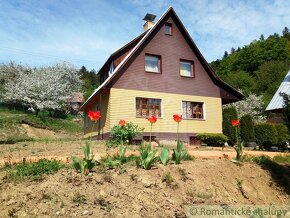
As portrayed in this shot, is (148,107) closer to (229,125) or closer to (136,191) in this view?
(229,125)

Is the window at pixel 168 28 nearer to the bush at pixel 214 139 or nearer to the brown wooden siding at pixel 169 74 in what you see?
the brown wooden siding at pixel 169 74

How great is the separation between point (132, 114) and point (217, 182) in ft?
46.6

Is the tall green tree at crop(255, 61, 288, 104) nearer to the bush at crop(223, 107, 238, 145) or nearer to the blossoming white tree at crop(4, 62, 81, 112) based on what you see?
the blossoming white tree at crop(4, 62, 81, 112)

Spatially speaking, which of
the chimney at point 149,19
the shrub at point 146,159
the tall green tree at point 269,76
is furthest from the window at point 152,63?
the tall green tree at point 269,76

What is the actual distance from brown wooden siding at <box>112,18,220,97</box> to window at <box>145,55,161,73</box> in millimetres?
324

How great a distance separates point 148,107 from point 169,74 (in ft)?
9.06

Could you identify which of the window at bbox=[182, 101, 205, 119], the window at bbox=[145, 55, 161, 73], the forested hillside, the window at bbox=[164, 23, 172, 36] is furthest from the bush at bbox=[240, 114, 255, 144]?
the forested hillside

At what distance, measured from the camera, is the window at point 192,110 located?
23.5 m

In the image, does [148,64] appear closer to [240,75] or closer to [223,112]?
A: [223,112]

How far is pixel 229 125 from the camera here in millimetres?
25766

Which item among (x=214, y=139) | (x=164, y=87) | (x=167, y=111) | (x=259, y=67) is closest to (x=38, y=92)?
(x=164, y=87)

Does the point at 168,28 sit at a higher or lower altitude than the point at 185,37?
higher

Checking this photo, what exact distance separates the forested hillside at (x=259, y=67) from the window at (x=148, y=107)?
49.9m

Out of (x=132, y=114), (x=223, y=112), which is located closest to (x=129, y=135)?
(x=132, y=114)
